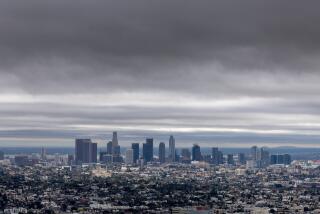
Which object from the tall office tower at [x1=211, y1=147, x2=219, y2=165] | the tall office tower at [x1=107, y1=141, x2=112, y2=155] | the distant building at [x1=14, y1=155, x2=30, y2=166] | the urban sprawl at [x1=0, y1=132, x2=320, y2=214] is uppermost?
the tall office tower at [x1=107, y1=141, x2=112, y2=155]

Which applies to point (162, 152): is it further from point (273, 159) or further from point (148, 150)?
point (273, 159)

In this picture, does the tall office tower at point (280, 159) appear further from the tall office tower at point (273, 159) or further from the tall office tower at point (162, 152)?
the tall office tower at point (162, 152)

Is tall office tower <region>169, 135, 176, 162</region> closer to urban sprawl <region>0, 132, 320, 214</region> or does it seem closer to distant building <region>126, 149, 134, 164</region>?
urban sprawl <region>0, 132, 320, 214</region>

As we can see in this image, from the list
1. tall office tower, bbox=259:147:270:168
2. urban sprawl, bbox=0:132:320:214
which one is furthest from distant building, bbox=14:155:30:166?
tall office tower, bbox=259:147:270:168

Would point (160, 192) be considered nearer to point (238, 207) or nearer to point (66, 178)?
point (238, 207)

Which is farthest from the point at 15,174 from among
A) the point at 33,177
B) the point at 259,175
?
the point at 259,175

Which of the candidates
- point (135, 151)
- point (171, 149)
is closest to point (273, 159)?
point (171, 149)
